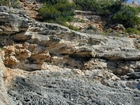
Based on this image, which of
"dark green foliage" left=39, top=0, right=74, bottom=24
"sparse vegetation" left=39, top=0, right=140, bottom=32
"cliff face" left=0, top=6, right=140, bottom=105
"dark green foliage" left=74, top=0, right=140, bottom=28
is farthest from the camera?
"dark green foliage" left=74, top=0, right=140, bottom=28

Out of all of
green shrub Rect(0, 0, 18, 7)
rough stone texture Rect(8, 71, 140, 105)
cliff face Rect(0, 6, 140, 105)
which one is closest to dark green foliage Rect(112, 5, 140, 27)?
cliff face Rect(0, 6, 140, 105)

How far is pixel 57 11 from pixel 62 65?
761 centimetres

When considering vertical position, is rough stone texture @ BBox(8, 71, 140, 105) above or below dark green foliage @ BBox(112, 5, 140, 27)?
below

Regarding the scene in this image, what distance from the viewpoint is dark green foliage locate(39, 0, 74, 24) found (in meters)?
20.4

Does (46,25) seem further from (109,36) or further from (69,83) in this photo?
(109,36)

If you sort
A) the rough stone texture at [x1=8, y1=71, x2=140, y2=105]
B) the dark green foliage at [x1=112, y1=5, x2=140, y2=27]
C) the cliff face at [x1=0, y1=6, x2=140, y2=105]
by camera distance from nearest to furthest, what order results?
the rough stone texture at [x1=8, y1=71, x2=140, y2=105] < the cliff face at [x1=0, y1=6, x2=140, y2=105] < the dark green foliage at [x1=112, y1=5, x2=140, y2=27]

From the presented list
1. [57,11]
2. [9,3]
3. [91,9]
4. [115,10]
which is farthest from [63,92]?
[115,10]

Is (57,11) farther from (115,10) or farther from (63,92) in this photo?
(63,92)

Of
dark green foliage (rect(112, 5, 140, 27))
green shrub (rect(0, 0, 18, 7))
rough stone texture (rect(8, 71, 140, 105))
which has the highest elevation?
green shrub (rect(0, 0, 18, 7))

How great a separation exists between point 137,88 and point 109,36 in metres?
4.43

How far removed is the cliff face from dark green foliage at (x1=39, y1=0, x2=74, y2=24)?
5.14 m

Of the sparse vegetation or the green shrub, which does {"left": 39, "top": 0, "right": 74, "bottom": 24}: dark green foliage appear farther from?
the green shrub

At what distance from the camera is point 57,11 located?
70.2ft

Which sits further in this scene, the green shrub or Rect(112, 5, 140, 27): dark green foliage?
Rect(112, 5, 140, 27): dark green foliage
